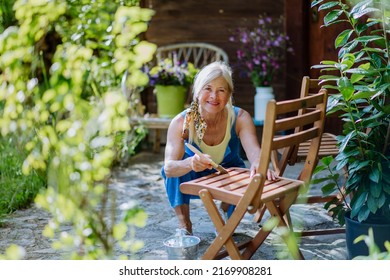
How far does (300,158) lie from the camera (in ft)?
12.8

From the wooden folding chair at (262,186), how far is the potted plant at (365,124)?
0.48ft

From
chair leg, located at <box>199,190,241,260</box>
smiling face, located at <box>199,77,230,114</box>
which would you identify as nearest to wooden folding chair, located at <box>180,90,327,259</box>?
chair leg, located at <box>199,190,241,260</box>

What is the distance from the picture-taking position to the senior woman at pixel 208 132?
135 inches

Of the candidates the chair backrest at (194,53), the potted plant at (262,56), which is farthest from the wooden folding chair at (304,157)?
the chair backrest at (194,53)

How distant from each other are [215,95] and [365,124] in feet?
2.68

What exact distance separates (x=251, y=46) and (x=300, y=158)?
98.8 inches

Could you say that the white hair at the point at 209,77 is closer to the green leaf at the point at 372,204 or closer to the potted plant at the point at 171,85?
the green leaf at the point at 372,204

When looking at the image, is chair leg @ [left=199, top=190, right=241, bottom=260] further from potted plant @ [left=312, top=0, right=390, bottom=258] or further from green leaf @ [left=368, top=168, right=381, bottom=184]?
green leaf @ [left=368, top=168, right=381, bottom=184]

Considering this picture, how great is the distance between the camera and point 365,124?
121 inches

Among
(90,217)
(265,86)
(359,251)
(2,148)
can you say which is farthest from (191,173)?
(265,86)

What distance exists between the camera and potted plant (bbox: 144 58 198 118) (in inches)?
236

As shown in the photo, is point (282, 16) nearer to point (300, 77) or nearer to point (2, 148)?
point (300, 77)

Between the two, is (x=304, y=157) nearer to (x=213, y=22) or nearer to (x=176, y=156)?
(x=176, y=156)

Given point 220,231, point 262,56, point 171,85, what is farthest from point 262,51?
point 220,231
